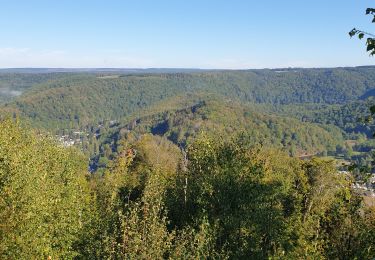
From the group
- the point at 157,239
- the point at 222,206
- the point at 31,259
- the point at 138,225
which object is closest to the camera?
the point at 157,239

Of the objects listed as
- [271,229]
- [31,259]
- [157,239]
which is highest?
[157,239]

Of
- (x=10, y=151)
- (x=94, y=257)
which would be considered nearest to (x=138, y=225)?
(x=94, y=257)

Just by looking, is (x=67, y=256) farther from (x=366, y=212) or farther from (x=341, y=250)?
(x=366, y=212)

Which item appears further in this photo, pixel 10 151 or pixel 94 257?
pixel 10 151

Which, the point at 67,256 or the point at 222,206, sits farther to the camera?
the point at 222,206

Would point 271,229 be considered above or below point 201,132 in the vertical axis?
below

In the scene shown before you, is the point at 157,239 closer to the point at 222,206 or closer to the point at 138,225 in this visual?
the point at 138,225

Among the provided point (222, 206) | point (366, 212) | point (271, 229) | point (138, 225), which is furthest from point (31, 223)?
point (366, 212)

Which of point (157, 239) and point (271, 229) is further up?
point (157, 239)

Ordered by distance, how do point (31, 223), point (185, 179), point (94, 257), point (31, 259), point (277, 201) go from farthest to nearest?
point (185, 179)
point (277, 201)
point (31, 223)
point (31, 259)
point (94, 257)
